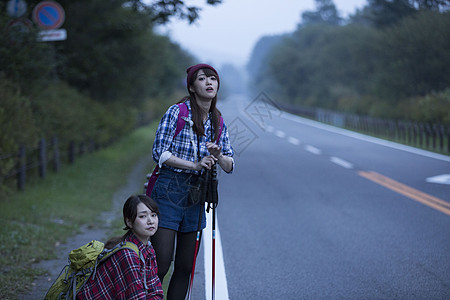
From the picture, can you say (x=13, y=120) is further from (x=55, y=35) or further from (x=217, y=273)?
(x=217, y=273)

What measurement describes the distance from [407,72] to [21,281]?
3171 cm

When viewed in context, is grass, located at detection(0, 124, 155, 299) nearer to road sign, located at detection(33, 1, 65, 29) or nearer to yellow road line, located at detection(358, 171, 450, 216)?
road sign, located at detection(33, 1, 65, 29)

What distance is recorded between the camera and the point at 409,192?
11203 mm

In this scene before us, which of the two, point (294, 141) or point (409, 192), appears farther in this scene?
point (294, 141)

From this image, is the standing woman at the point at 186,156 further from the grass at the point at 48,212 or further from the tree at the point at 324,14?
the tree at the point at 324,14

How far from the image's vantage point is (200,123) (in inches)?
154

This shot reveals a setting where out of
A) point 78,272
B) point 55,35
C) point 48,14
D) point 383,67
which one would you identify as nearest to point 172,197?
point 78,272

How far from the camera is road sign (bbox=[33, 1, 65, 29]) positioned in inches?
441

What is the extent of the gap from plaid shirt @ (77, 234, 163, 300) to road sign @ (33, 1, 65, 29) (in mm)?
8384

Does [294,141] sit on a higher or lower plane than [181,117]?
lower

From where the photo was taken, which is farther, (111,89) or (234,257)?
(111,89)

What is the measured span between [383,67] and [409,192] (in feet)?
106

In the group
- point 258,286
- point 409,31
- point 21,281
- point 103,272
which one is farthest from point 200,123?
point 409,31

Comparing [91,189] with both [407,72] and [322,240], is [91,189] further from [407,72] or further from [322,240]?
[407,72]
